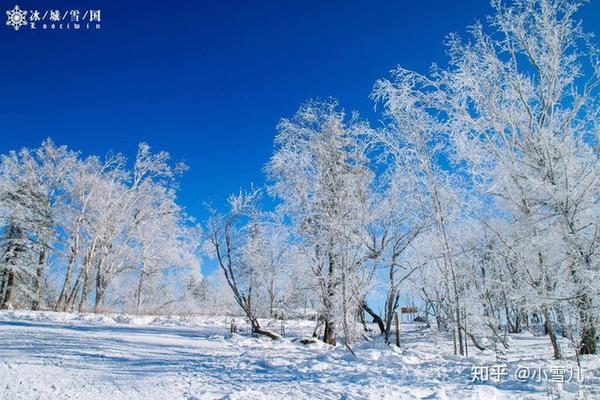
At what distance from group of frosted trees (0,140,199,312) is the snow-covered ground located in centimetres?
1284

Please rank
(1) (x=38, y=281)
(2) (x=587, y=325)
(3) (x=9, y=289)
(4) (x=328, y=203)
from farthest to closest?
(1) (x=38, y=281) → (3) (x=9, y=289) → (4) (x=328, y=203) → (2) (x=587, y=325)

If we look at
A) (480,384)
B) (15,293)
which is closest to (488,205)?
(480,384)

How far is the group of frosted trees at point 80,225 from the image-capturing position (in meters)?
21.5

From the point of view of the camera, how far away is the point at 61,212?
2230 centimetres

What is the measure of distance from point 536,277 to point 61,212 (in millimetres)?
24892

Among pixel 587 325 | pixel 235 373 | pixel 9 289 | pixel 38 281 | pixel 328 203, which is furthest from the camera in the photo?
pixel 38 281

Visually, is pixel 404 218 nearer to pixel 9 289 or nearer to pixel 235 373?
pixel 235 373

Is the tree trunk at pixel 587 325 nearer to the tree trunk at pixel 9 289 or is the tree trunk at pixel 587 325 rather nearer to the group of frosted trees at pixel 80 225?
the group of frosted trees at pixel 80 225

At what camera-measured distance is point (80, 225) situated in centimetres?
2197

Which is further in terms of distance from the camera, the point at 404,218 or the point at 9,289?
the point at 9,289

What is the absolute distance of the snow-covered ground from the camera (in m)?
5.42

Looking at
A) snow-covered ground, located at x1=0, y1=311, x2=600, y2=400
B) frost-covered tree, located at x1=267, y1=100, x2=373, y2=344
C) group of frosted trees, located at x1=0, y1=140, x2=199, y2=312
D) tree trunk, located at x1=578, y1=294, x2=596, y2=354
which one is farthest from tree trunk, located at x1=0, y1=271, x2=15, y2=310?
tree trunk, located at x1=578, y1=294, x2=596, y2=354

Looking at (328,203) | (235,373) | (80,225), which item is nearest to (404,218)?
(328,203)

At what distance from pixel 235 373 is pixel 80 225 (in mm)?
19651
